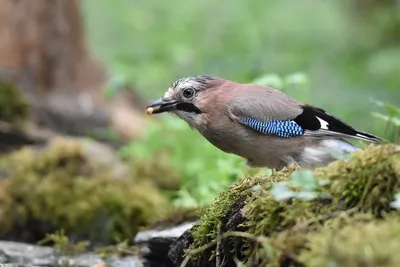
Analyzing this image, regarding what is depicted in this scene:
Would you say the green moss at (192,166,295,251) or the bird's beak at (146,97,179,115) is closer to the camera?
the green moss at (192,166,295,251)

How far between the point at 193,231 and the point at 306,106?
78.2 inches

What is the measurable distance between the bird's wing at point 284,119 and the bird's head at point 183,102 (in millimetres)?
262

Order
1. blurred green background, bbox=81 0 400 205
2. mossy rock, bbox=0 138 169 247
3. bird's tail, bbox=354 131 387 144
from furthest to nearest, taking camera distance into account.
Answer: blurred green background, bbox=81 0 400 205
mossy rock, bbox=0 138 169 247
bird's tail, bbox=354 131 387 144

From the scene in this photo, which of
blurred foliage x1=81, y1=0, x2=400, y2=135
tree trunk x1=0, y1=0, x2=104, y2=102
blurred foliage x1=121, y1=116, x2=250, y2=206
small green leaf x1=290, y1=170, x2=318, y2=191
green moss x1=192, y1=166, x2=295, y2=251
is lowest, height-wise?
small green leaf x1=290, y1=170, x2=318, y2=191

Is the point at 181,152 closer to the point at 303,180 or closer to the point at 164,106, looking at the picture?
the point at 164,106

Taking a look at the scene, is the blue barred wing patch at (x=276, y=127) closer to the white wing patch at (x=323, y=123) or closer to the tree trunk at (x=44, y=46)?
the white wing patch at (x=323, y=123)

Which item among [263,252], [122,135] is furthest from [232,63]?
[263,252]

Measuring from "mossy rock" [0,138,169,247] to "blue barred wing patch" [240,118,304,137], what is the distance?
50.0 inches

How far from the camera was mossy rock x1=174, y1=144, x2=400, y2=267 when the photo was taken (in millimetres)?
2514

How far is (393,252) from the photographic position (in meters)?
2.40

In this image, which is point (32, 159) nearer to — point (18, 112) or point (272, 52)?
point (18, 112)

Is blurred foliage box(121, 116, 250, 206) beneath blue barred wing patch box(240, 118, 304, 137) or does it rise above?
above

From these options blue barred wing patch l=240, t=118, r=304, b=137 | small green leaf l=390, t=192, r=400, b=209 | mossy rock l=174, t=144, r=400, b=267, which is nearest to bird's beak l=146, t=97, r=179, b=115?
blue barred wing patch l=240, t=118, r=304, b=137

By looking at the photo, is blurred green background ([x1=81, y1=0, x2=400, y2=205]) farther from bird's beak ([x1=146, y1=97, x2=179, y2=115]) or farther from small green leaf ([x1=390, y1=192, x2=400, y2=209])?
small green leaf ([x1=390, y1=192, x2=400, y2=209])
